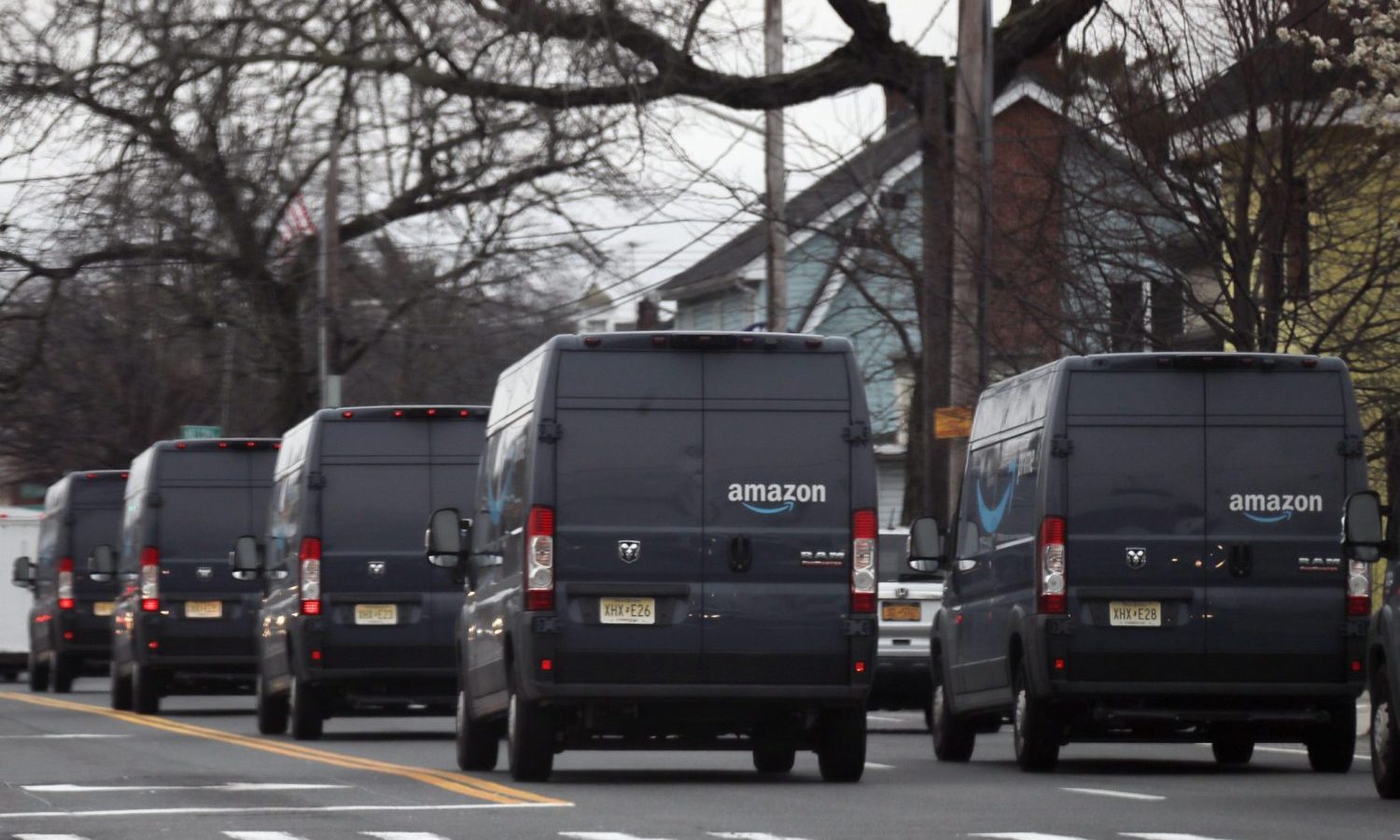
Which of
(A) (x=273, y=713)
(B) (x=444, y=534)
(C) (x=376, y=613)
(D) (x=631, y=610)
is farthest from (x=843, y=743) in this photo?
(A) (x=273, y=713)

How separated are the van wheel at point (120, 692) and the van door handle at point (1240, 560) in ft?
47.8

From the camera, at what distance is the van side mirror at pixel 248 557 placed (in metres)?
24.1

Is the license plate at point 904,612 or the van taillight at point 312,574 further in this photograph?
the license plate at point 904,612

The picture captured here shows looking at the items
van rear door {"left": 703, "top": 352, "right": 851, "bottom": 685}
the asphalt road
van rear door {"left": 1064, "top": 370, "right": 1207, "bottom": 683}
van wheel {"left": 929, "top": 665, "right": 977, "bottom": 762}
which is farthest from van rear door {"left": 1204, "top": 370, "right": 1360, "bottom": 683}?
van wheel {"left": 929, "top": 665, "right": 977, "bottom": 762}

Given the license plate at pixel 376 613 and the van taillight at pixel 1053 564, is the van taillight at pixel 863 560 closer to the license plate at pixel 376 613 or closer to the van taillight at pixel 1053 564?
the van taillight at pixel 1053 564

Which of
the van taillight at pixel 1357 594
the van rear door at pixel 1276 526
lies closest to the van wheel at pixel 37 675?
the van rear door at pixel 1276 526

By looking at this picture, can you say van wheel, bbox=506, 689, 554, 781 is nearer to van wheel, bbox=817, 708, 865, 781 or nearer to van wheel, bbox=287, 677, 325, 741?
van wheel, bbox=817, 708, 865, 781

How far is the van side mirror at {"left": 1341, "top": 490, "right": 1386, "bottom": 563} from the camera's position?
648 inches

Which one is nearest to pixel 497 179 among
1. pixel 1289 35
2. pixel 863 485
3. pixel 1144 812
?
pixel 1289 35

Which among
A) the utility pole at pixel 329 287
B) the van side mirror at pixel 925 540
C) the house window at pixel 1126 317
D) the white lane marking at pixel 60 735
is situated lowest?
the white lane marking at pixel 60 735

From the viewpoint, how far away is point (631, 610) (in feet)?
51.5

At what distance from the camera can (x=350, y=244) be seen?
127 feet

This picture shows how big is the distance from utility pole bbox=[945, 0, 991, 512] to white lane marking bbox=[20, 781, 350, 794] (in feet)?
33.4

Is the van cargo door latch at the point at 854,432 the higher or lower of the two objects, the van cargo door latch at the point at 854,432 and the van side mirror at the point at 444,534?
the higher
